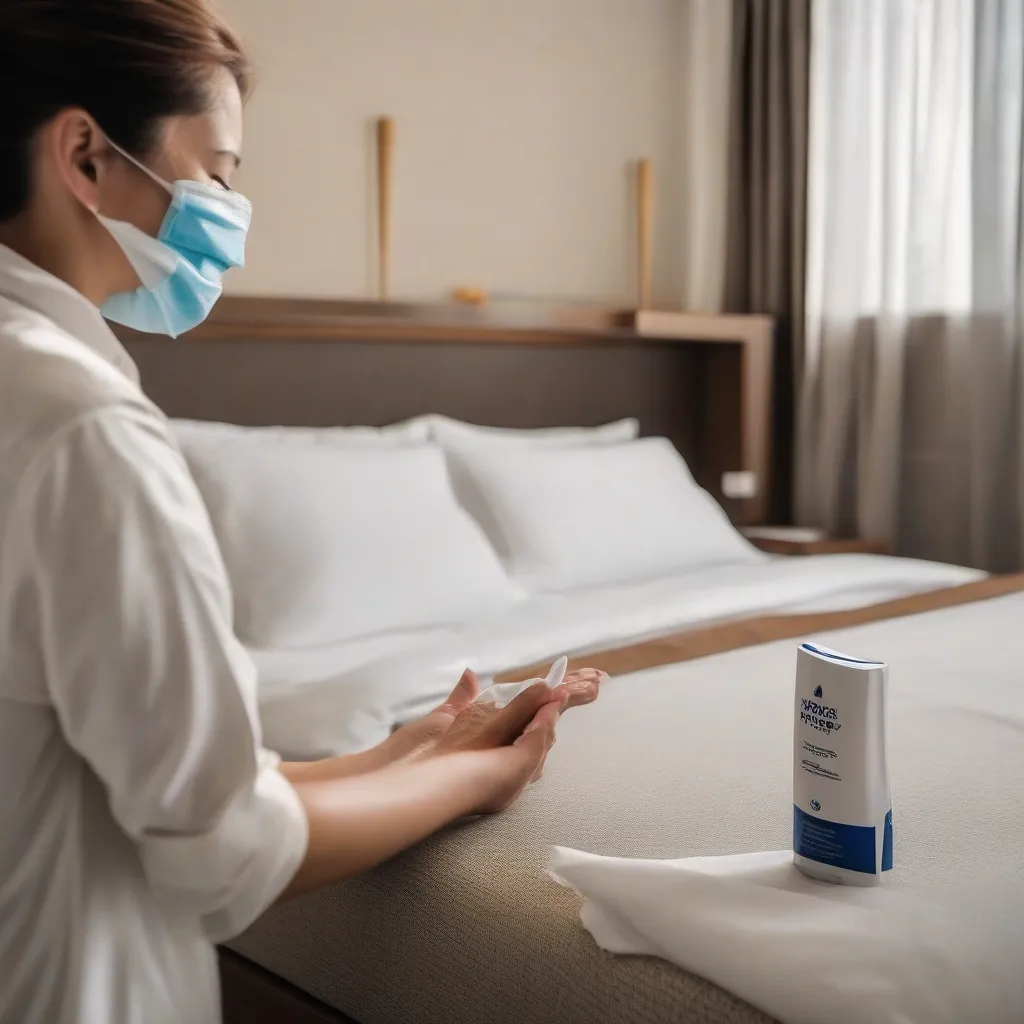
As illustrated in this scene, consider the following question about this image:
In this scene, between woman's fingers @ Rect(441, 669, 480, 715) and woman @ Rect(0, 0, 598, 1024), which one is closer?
woman @ Rect(0, 0, 598, 1024)

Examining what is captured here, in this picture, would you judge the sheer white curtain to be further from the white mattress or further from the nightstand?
the white mattress

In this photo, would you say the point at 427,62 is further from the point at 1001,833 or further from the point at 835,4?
the point at 1001,833

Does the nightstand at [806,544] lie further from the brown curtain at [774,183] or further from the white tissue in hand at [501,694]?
the white tissue in hand at [501,694]

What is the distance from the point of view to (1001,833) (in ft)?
3.94

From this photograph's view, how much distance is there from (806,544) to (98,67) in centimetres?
277

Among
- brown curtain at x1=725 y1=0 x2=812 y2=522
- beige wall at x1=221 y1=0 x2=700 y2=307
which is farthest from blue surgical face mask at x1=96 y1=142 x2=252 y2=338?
brown curtain at x1=725 y1=0 x2=812 y2=522

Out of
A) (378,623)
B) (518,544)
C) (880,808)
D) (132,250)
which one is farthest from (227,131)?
(518,544)

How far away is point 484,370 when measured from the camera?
3348 mm

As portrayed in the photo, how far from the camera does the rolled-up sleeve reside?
2.53 ft

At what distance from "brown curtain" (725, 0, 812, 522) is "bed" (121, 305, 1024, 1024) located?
81 centimetres

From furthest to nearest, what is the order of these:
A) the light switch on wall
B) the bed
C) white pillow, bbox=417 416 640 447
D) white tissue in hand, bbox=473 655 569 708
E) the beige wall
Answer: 1. the light switch on wall
2. the beige wall
3. white pillow, bbox=417 416 640 447
4. white tissue in hand, bbox=473 655 569 708
5. the bed

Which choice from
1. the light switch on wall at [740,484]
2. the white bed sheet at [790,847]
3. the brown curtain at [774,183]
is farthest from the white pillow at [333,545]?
the brown curtain at [774,183]

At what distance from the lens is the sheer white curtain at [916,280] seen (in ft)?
10.8

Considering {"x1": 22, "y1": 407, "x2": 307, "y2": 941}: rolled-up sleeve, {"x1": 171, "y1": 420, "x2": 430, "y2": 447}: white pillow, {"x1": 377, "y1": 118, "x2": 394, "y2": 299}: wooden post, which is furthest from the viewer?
{"x1": 377, "y1": 118, "x2": 394, "y2": 299}: wooden post
